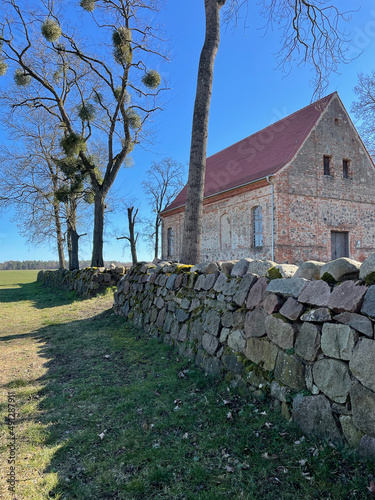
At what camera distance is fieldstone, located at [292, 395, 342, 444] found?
2688 mm

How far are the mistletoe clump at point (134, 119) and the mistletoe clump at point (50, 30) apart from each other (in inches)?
160

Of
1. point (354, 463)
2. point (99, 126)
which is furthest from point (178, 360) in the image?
point (99, 126)

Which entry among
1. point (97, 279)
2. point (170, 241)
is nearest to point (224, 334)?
point (97, 279)

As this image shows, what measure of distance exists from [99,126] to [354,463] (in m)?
16.8

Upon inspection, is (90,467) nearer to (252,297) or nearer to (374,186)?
(252,297)

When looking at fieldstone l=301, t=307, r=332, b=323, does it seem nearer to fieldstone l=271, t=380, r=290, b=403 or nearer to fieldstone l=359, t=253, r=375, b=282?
fieldstone l=359, t=253, r=375, b=282

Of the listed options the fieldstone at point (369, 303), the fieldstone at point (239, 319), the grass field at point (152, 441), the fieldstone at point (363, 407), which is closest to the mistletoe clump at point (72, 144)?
the grass field at point (152, 441)

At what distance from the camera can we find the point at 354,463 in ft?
7.92

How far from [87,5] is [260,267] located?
13.7m

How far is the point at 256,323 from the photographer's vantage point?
3.75m

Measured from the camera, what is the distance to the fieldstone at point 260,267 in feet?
13.3

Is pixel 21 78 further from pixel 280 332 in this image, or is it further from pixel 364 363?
pixel 364 363

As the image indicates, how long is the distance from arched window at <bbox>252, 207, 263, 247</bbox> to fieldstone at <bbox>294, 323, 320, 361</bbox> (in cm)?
1413

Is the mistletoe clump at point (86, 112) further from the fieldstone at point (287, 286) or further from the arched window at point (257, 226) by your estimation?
the fieldstone at point (287, 286)
